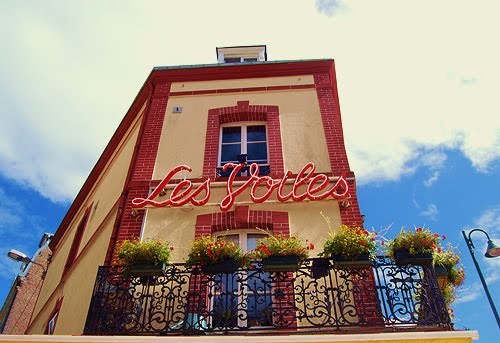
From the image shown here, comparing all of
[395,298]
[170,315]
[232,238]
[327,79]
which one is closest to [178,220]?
[232,238]

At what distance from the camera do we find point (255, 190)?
8.25m

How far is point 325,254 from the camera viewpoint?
6.64 metres

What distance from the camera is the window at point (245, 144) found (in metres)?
9.48

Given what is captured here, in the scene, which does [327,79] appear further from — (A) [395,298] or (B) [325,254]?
(A) [395,298]

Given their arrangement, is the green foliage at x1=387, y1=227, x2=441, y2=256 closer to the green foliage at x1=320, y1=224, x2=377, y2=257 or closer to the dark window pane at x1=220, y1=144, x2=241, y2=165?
the green foliage at x1=320, y1=224, x2=377, y2=257

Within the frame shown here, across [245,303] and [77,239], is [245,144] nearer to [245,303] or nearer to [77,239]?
[245,303]

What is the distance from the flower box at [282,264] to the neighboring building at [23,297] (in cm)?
1250

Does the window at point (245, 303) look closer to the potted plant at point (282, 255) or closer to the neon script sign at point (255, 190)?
the potted plant at point (282, 255)

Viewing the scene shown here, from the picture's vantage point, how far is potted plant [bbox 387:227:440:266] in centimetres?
636

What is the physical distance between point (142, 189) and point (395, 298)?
5.36 m

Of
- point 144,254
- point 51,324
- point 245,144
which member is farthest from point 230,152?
point 51,324

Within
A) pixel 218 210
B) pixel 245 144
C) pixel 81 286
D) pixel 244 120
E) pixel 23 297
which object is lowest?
pixel 81 286

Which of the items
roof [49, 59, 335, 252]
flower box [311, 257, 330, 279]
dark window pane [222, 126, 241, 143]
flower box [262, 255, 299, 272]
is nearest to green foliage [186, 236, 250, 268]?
flower box [262, 255, 299, 272]

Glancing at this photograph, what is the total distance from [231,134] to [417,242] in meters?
5.20
